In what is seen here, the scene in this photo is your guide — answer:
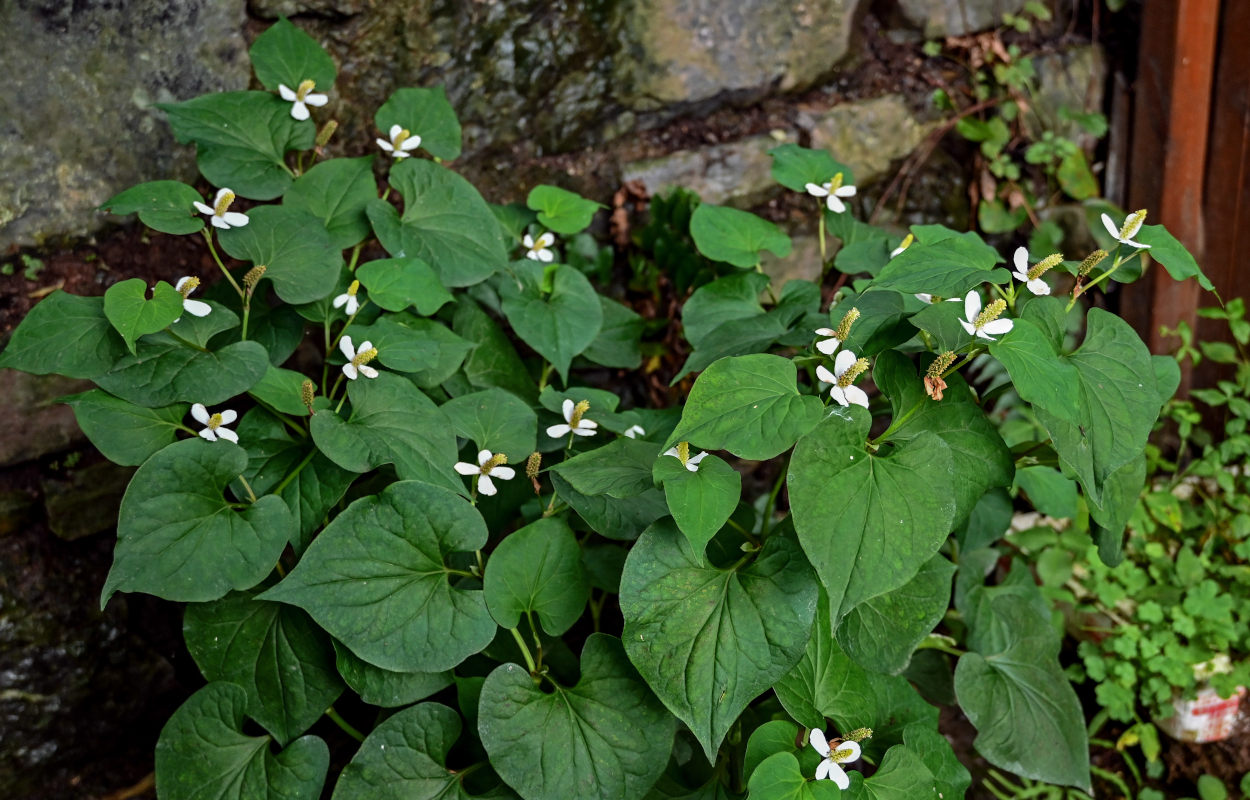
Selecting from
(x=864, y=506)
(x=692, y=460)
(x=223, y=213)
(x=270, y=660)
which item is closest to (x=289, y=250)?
(x=223, y=213)

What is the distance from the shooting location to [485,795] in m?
1.39

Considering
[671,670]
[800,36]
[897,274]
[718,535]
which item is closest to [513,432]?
[718,535]

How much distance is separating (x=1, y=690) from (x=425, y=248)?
1.14 metres

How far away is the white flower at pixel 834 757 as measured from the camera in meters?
1.30

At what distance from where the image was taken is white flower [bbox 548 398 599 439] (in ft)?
5.20

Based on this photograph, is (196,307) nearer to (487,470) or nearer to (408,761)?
(487,470)

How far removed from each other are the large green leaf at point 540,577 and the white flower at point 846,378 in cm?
47

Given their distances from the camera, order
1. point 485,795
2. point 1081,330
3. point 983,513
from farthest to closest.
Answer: point 1081,330 → point 983,513 → point 485,795

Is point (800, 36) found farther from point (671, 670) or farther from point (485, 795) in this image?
point (485, 795)

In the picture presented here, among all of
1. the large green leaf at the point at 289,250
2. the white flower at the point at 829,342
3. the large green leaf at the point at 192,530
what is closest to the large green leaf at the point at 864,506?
the white flower at the point at 829,342

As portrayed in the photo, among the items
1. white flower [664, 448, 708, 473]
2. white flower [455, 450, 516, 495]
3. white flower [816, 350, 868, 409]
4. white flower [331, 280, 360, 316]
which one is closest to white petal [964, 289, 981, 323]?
white flower [816, 350, 868, 409]

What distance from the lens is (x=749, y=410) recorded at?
1.23m

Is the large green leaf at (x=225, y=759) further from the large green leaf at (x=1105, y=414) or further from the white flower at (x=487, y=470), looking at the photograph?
the large green leaf at (x=1105, y=414)

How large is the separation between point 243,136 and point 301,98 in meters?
0.13
